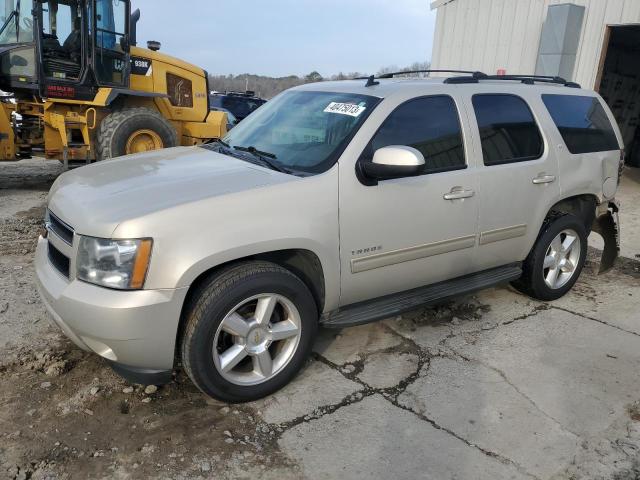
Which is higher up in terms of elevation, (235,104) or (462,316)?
(235,104)

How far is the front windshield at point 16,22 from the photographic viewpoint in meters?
8.24

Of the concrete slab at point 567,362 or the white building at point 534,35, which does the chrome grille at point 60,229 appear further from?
the white building at point 534,35

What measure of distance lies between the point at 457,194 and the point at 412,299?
807 mm

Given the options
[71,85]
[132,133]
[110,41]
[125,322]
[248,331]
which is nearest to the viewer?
[125,322]

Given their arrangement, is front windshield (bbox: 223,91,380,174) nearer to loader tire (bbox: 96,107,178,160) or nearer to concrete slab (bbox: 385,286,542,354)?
concrete slab (bbox: 385,286,542,354)

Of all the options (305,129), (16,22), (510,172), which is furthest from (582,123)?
(16,22)

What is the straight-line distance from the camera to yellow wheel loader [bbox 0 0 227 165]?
8211mm

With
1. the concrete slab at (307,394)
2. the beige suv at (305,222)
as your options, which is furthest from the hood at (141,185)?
the concrete slab at (307,394)

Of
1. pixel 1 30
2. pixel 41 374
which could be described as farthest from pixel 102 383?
pixel 1 30

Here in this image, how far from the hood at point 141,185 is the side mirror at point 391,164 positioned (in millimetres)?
457

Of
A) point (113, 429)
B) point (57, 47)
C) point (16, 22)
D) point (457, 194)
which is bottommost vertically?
point (113, 429)

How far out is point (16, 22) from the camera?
8305mm

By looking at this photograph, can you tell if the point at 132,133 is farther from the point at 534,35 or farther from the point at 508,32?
the point at 534,35

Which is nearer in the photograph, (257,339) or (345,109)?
(257,339)
